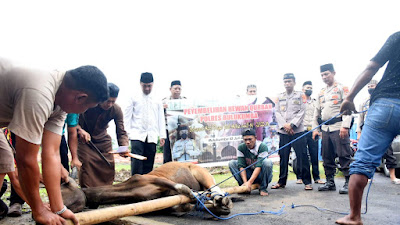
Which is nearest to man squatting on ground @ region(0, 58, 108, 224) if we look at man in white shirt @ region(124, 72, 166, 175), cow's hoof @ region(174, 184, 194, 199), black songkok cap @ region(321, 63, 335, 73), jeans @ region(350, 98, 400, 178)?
cow's hoof @ region(174, 184, 194, 199)

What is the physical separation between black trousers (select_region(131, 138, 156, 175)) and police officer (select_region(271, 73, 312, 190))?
227cm

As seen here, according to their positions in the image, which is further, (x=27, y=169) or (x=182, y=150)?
(x=182, y=150)

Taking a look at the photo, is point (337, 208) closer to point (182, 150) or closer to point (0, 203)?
point (0, 203)

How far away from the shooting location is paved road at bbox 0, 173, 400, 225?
11.3 feet

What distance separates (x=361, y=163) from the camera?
117 inches

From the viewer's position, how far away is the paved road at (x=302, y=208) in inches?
136

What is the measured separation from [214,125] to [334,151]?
3643 mm

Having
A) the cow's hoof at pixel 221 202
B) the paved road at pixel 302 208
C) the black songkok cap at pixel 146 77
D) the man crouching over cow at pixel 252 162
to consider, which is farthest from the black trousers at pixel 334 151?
the black songkok cap at pixel 146 77

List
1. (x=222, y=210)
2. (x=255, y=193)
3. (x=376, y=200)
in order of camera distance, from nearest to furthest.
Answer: (x=222, y=210)
(x=376, y=200)
(x=255, y=193)

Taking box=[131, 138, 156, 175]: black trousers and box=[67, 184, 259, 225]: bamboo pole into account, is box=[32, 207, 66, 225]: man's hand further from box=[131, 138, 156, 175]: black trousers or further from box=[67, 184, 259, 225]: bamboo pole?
box=[131, 138, 156, 175]: black trousers

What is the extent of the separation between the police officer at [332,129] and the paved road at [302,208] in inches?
18.4

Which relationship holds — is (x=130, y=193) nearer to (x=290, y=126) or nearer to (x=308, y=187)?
(x=308, y=187)

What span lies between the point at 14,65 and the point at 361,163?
118 inches

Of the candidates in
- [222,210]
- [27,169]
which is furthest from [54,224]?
[222,210]
